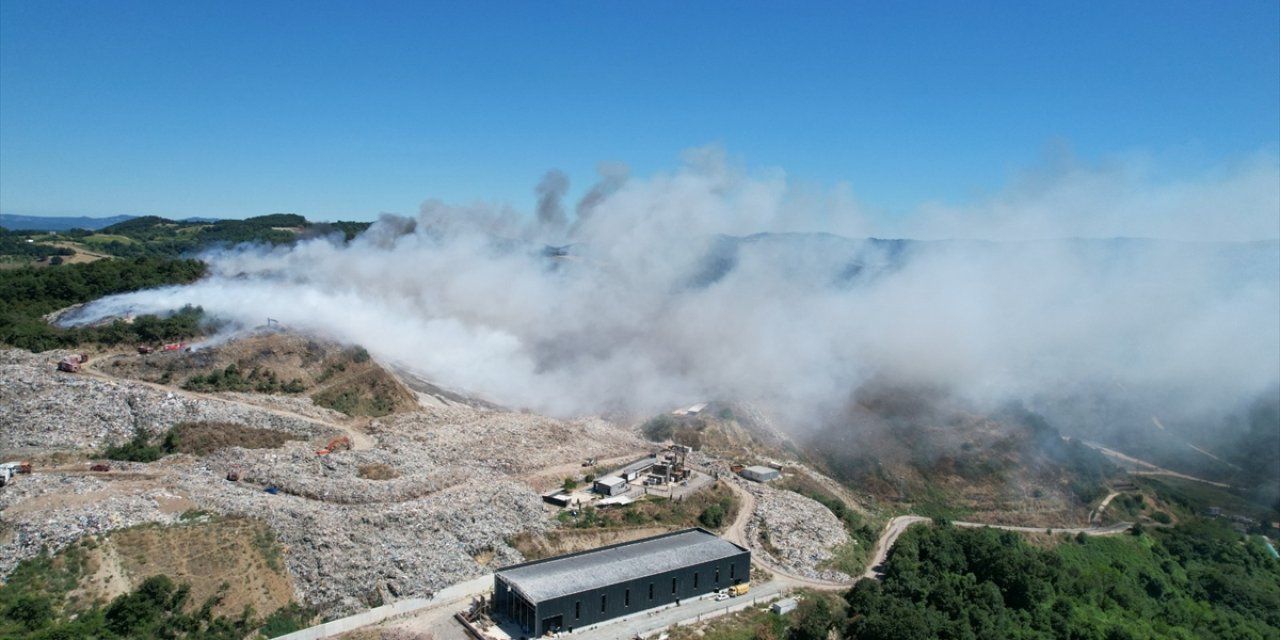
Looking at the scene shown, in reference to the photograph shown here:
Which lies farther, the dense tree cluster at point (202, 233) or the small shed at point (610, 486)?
the dense tree cluster at point (202, 233)

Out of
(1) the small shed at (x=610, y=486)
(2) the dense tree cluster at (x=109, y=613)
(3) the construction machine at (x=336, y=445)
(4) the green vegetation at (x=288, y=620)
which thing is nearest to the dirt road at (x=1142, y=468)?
(1) the small shed at (x=610, y=486)

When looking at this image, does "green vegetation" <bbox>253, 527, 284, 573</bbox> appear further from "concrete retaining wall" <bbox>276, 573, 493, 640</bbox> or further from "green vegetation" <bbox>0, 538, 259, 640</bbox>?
"concrete retaining wall" <bbox>276, 573, 493, 640</bbox>

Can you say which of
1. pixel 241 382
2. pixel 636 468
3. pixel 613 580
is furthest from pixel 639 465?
pixel 241 382

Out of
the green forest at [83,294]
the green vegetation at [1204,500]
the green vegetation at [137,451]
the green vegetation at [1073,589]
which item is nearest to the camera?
the green vegetation at [1073,589]

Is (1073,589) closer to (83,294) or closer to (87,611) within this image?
(87,611)

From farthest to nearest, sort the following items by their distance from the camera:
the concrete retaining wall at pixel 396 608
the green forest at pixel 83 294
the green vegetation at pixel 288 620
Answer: the green forest at pixel 83 294
the concrete retaining wall at pixel 396 608
the green vegetation at pixel 288 620

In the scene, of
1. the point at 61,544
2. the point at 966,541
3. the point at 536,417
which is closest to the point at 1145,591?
the point at 966,541

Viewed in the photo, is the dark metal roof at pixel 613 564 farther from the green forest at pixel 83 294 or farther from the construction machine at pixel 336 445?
the green forest at pixel 83 294

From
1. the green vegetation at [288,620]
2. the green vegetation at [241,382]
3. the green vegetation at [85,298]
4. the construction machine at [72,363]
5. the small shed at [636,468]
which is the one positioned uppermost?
the green vegetation at [85,298]

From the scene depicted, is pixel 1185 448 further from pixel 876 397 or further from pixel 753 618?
pixel 753 618
